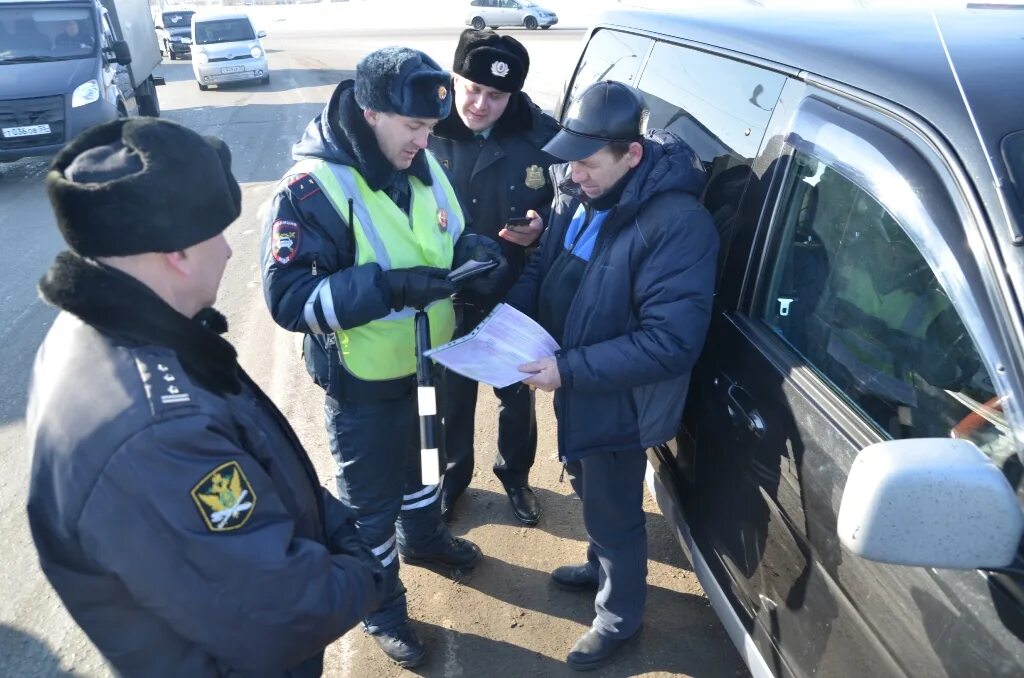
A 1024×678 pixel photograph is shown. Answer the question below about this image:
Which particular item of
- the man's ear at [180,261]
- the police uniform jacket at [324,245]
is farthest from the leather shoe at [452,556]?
the man's ear at [180,261]

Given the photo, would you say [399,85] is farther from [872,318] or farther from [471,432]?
[471,432]

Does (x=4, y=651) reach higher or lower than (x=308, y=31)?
higher

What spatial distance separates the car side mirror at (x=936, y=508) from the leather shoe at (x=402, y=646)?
6.28 ft

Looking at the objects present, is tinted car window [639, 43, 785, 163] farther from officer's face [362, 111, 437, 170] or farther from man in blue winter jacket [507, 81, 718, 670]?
officer's face [362, 111, 437, 170]

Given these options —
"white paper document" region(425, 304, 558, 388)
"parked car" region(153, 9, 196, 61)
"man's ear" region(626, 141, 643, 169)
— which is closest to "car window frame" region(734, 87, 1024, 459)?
"man's ear" region(626, 141, 643, 169)

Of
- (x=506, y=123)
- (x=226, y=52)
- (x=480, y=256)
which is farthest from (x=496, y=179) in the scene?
(x=226, y=52)

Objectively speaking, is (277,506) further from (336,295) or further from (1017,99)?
(1017,99)

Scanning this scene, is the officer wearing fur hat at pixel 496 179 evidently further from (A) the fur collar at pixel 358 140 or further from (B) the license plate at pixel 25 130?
(B) the license plate at pixel 25 130

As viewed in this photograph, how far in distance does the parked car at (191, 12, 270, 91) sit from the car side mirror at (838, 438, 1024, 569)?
1873cm

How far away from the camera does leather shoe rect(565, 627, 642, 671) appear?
8.58 ft

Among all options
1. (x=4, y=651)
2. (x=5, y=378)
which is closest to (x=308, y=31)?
(x=5, y=378)

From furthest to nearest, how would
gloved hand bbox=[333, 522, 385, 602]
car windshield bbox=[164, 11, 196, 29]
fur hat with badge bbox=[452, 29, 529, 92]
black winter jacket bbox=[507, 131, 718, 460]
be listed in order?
car windshield bbox=[164, 11, 196, 29], fur hat with badge bbox=[452, 29, 529, 92], black winter jacket bbox=[507, 131, 718, 460], gloved hand bbox=[333, 522, 385, 602]

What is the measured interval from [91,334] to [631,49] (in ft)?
8.78

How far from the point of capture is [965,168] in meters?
1.39
